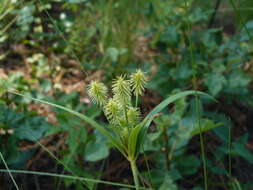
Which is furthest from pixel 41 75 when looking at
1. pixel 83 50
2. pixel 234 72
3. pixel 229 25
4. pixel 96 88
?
pixel 229 25

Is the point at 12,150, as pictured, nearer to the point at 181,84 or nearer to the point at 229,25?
the point at 181,84

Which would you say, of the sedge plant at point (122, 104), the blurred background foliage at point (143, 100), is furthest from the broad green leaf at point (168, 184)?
the sedge plant at point (122, 104)

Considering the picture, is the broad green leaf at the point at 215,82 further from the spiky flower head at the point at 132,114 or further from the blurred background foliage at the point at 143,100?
the spiky flower head at the point at 132,114

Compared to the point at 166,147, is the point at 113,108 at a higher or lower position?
higher

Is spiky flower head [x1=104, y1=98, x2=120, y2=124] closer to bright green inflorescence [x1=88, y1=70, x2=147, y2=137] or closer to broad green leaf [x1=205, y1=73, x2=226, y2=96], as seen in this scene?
bright green inflorescence [x1=88, y1=70, x2=147, y2=137]

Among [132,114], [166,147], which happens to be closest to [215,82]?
[166,147]

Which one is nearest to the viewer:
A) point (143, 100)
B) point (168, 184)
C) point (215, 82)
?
point (168, 184)

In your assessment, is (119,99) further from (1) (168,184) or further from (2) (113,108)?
(1) (168,184)

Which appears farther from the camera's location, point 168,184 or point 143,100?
point 143,100

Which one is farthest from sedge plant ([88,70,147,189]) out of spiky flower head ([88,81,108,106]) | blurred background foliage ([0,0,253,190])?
blurred background foliage ([0,0,253,190])
